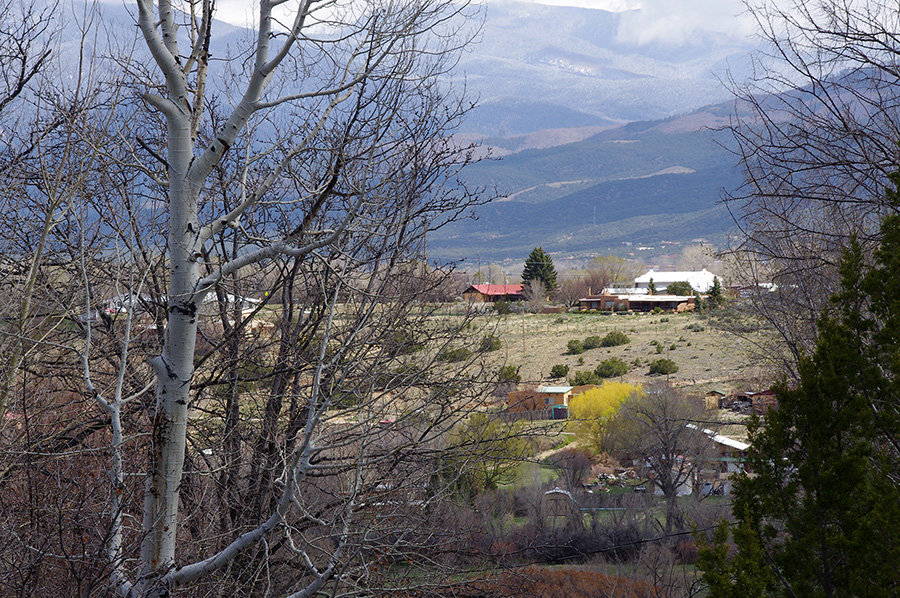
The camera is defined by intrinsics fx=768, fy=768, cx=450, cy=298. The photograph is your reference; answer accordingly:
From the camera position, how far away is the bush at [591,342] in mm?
65162

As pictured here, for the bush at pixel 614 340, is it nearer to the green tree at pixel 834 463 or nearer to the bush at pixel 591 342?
the bush at pixel 591 342

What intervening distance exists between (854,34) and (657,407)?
27.9 metres

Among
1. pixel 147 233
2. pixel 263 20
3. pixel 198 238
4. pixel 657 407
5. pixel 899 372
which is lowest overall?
pixel 657 407

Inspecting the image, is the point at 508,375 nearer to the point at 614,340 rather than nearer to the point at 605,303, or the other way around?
the point at 614,340

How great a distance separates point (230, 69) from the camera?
934 centimetres

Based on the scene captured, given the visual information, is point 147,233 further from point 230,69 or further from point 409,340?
point 409,340

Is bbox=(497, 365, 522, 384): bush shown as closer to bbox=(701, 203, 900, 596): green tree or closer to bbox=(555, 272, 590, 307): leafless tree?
bbox=(701, 203, 900, 596): green tree

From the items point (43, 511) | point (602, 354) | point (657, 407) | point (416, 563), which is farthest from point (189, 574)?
point (602, 354)

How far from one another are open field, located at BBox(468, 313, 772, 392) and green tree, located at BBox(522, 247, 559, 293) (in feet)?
35.1

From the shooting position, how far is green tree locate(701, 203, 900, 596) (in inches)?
204

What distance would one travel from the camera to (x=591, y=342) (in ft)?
216

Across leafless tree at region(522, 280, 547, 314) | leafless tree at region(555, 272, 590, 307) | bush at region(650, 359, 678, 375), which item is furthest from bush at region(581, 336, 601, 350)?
leafless tree at region(555, 272, 590, 307)

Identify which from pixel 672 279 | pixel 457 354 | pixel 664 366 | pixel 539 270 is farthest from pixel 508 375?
pixel 672 279

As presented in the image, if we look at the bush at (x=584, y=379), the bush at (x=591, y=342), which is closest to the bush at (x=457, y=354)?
the bush at (x=584, y=379)
